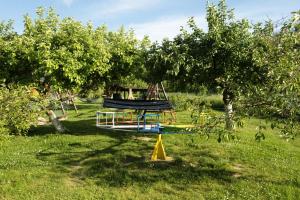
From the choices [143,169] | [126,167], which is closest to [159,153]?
[143,169]

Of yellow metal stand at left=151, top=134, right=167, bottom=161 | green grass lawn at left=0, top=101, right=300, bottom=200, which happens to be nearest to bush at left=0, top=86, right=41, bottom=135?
green grass lawn at left=0, top=101, right=300, bottom=200

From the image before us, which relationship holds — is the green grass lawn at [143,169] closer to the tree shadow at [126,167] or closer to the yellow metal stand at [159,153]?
the tree shadow at [126,167]

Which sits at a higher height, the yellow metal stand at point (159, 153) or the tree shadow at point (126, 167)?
the yellow metal stand at point (159, 153)

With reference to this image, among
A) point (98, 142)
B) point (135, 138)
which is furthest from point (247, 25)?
point (98, 142)

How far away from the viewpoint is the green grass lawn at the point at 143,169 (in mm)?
13289

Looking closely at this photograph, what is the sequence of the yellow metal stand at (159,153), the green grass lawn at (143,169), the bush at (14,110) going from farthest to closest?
the yellow metal stand at (159,153), the green grass lawn at (143,169), the bush at (14,110)

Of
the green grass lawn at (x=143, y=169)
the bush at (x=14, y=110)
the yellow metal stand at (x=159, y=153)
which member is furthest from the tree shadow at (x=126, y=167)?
the bush at (x=14, y=110)

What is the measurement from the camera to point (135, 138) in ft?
67.7

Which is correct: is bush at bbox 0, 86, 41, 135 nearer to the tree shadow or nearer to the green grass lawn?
the green grass lawn

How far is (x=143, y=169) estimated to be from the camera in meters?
15.5

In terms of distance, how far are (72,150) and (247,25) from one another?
33.8 ft

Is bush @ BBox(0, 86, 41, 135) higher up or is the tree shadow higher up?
bush @ BBox(0, 86, 41, 135)

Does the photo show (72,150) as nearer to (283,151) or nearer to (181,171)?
(181,171)

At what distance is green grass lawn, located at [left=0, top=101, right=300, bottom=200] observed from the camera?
13.3 metres
